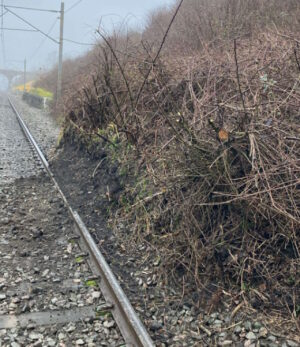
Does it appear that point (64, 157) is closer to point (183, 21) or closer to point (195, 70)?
point (195, 70)

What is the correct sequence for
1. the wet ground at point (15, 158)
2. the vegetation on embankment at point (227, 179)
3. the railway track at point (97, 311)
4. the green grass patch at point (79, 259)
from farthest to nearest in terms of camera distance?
the wet ground at point (15, 158) → the green grass patch at point (79, 259) → the vegetation on embankment at point (227, 179) → the railway track at point (97, 311)

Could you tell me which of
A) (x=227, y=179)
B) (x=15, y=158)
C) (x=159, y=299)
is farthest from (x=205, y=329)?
(x=15, y=158)

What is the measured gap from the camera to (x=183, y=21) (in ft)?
40.1

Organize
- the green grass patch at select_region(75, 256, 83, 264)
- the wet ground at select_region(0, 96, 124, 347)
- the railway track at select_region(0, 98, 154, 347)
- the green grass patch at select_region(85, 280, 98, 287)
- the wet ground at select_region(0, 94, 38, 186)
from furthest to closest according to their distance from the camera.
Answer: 1. the wet ground at select_region(0, 94, 38, 186)
2. the green grass patch at select_region(75, 256, 83, 264)
3. the green grass patch at select_region(85, 280, 98, 287)
4. the wet ground at select_region(0, 96, 124, 347)
5. the railway track at select_region(0, 98, 154, 347)

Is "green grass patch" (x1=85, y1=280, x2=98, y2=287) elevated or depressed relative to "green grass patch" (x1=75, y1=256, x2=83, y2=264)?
elevated

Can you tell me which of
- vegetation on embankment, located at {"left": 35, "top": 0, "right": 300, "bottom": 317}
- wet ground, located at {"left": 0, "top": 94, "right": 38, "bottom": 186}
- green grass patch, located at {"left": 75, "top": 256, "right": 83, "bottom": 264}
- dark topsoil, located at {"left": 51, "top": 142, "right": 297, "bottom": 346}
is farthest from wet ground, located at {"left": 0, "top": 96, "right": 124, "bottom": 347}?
wet ground, located at {"left": 0, "top": 94, "right": 38, "bottom": 186}

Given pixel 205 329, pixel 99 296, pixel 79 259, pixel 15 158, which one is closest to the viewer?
pixel 205 329

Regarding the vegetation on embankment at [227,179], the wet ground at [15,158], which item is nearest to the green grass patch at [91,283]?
the vegetation on embankment at [227,179]

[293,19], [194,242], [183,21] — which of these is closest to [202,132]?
[194,242]

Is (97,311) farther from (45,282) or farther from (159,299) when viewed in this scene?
(45,282)

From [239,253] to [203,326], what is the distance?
86 centimetres

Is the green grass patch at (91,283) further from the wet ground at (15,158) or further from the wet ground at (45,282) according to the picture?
the wet ground at (15,158)

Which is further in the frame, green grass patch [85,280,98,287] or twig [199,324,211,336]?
green grass patch [85,280,98,287]

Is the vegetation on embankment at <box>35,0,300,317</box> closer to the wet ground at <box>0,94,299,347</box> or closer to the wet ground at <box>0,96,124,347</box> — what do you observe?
the wet ground at <box>0,94,299,347</box>
